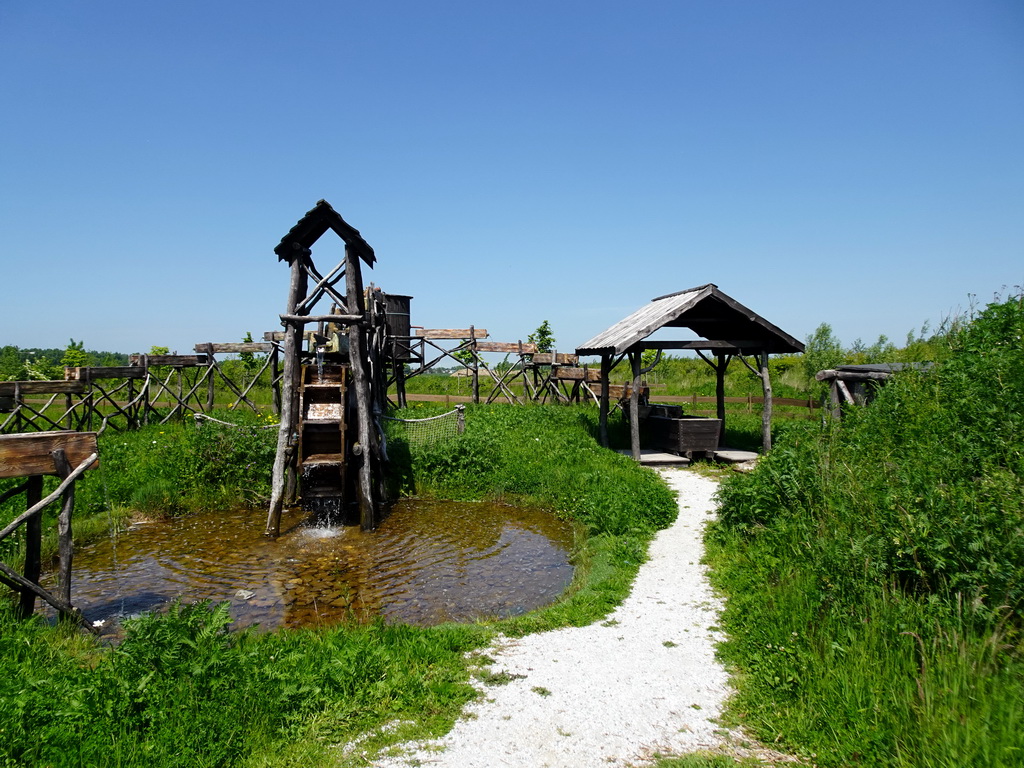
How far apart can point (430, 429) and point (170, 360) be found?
1070 cm

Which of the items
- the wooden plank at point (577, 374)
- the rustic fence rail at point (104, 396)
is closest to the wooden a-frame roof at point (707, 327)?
the wooden plank at point (577, 374)

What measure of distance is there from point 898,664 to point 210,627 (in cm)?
512

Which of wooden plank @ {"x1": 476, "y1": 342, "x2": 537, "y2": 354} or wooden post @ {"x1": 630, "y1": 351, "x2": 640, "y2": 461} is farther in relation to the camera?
wooden plank @ {"x1": 476, "y1": 342, "x2": 537, "y2": 354}

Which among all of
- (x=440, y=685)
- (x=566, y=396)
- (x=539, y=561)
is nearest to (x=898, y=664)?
(x=440, y=685)

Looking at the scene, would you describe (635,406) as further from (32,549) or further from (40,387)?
(40,387)

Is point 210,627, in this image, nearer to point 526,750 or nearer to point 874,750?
point 526,750

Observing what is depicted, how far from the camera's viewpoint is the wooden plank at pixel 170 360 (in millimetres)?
17672

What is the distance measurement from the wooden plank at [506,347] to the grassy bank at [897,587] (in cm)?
1537

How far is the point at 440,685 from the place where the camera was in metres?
4.45

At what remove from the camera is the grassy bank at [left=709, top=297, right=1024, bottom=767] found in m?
3.52

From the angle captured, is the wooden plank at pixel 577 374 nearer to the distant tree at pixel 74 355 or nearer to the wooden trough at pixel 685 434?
the wooden trough at pixel 685 434

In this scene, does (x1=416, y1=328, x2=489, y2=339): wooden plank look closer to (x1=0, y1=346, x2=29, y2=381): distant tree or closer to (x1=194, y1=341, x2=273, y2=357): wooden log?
(x1=194, y1=341, x2=273, y2=357): wooden log

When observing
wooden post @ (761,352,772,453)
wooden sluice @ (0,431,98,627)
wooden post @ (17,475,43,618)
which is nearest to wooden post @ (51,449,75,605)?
wooden sluice @ (0,431,98,627)

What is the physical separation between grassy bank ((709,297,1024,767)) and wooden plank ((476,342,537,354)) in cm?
1537
